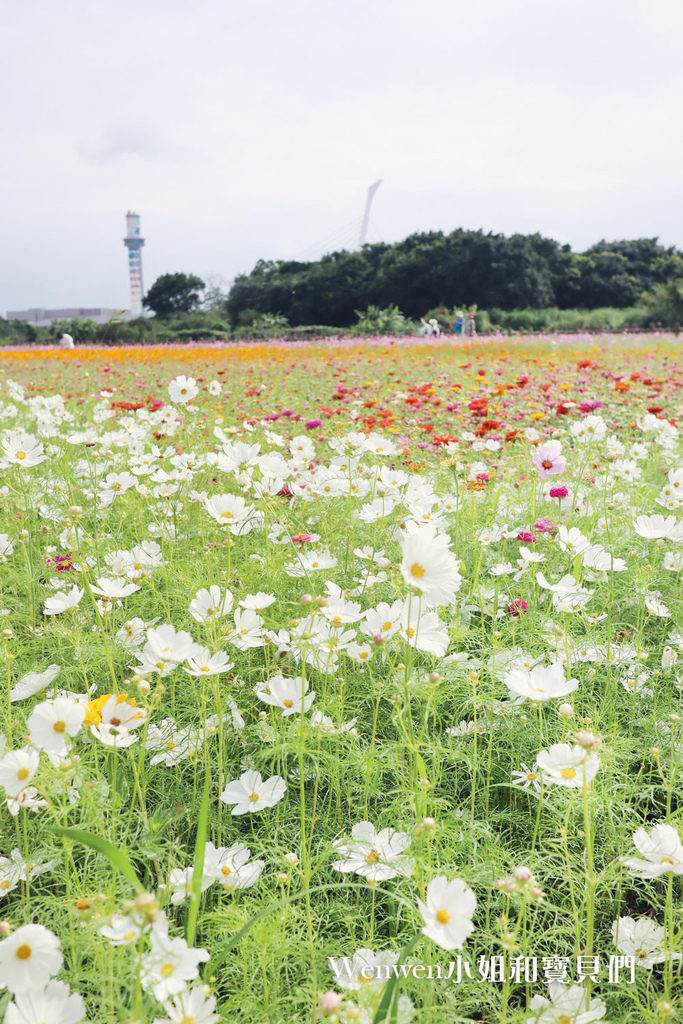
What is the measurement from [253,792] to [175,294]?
117 ft

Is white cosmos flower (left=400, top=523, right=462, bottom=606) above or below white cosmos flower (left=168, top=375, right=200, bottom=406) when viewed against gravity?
below

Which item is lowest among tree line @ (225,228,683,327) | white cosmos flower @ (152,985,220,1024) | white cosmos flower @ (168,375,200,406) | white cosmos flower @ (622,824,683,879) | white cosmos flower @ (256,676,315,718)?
white cosmos flower @ (152,985,220,1024)

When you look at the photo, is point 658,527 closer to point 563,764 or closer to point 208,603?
point 563,764

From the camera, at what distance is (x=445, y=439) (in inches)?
86.4

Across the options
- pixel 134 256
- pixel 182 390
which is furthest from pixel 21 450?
pixel 134 256

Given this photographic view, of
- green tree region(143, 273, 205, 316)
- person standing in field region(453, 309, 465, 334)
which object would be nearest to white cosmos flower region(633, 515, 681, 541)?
person standing in field region(453, 309, 465, 334)

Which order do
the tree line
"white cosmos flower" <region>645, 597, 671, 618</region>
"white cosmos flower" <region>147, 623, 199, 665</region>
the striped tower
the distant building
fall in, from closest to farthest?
"white cosmos flower" <region>147, 623, 199, 665</region> → "white cosmos flower" <region>645, 597, 671, 618</region> → the tree line → the distant building → the striped tower

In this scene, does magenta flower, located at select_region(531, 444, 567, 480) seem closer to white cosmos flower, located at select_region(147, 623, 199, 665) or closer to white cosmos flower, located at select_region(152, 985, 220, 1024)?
white cosmos flower, located at select_region(147, 623, 199, 665)

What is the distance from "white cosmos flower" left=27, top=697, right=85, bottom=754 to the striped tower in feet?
307

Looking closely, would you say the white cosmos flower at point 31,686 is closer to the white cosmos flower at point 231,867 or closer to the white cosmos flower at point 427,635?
the white cosmos flower at point 231,867

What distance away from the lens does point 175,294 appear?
1332 inches

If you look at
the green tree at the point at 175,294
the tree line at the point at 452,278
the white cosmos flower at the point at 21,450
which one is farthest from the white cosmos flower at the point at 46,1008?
the green tree at the point at 175,294

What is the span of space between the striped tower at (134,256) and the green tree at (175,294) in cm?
5761

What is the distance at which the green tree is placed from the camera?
33.3 meters
